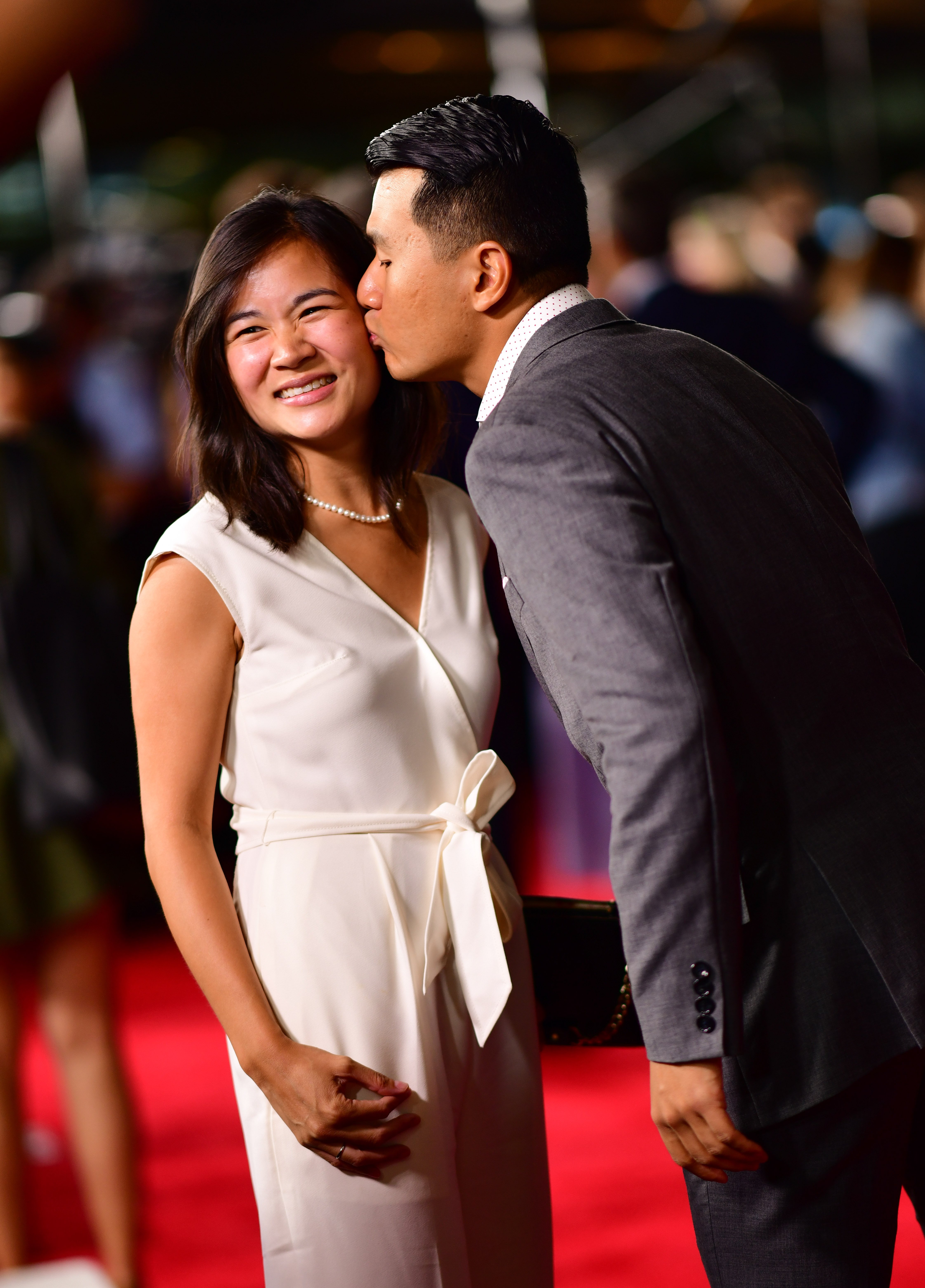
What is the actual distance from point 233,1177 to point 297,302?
217cm

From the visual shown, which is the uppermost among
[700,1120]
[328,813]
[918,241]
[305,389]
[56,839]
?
[918,241]

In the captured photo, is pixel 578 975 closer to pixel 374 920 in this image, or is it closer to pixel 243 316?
pixel 374 920

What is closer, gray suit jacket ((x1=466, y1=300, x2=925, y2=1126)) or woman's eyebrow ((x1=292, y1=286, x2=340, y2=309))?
gray suit jacket ((x1=466, y1=300, x2=925, y2=1126))

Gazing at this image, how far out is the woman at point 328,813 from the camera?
1.31 metres

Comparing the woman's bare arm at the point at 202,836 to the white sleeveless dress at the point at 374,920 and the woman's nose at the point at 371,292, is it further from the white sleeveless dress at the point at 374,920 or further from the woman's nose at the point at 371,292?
the woman's nose at the point at 371,292

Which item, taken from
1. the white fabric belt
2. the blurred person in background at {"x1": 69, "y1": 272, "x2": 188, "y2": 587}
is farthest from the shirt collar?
the blurred person in background at {"x1": 69, "y1": 272, "x2": 188, "y2": 587}

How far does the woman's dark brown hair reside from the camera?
1414 millimetres

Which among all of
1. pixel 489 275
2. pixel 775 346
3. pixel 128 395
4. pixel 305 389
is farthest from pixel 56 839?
pixel 128 395

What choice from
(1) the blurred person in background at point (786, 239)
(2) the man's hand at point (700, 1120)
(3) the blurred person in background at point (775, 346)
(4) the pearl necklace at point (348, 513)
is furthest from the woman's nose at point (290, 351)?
(1) the blurred person in background at point (786, 239)

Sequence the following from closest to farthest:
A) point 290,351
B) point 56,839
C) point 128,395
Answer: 1. point 290,351
2. point 56,839
3. point 128,395

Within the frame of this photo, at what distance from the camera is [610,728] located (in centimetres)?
111

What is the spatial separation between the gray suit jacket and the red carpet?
1.44 m

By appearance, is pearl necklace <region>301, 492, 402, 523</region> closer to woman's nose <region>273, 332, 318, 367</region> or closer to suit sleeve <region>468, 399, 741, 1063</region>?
woman's nose <region>273, 332, 318, 367</region>

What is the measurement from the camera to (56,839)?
2.44 meters
